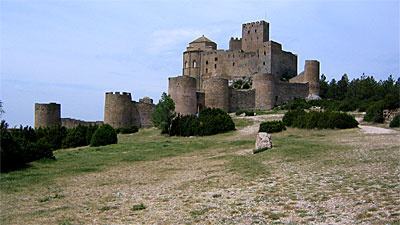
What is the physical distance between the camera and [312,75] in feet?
161

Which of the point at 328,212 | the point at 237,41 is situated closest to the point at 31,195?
the point at 328,212

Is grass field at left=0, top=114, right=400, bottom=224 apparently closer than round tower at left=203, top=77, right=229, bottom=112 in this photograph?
Yes

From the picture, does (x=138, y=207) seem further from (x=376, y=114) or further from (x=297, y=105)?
(x=297, y=105)

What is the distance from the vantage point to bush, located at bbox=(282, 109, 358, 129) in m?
23.5

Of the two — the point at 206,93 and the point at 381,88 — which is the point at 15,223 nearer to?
the point at 206,93

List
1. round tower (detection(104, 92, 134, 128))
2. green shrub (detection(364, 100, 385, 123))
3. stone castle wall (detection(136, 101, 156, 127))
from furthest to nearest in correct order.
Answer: stone castle wall (detection(136, 101, 156, 127)), round tower (detection(104, 92, 134, 128)), green shrub (detection(364, 100, 385, 123))

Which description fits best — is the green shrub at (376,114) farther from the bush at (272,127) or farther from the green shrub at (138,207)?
the green shrub at (138,207)

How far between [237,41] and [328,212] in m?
55.4

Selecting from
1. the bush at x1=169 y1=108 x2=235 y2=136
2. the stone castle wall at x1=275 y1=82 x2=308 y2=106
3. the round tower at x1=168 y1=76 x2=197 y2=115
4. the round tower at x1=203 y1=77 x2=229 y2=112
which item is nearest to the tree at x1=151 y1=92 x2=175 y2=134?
the bush at x1=169 y1=108 x2=235 y2=136

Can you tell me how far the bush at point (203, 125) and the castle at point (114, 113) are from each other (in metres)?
10.6

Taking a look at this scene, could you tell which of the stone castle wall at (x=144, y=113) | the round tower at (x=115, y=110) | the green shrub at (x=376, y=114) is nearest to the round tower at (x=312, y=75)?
the stone castle wall at (x=144, y=113)

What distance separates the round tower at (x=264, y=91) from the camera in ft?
146

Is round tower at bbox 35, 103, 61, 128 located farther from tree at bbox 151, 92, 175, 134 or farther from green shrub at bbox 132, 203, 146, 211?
green shrub at bbox 132, 203, 146, 211

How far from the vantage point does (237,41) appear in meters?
60.3
